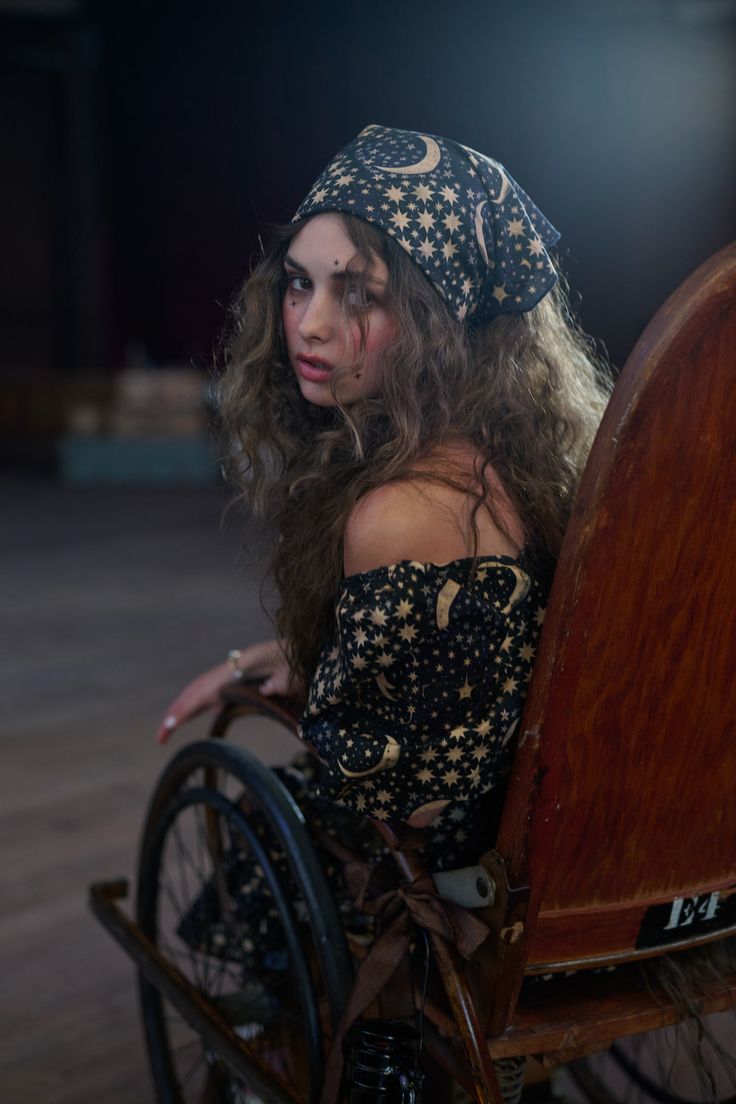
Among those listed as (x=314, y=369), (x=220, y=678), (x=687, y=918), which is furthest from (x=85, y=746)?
(x=687, y=918)

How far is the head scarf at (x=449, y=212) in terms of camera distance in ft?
3.87

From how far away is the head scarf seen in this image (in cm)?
118

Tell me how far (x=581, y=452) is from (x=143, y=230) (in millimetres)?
11427

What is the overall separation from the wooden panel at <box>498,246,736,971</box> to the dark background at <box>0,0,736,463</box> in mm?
3323

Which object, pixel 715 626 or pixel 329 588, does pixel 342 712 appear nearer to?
pixel 329 588

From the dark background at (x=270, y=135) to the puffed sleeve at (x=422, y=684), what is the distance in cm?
322

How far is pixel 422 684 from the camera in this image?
1108 mm

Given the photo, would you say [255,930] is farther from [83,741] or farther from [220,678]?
[83,741]

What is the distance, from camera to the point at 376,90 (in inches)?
343

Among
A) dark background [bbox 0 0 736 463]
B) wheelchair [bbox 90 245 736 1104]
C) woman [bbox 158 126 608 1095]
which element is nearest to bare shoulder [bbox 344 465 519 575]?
woman [bbox 158 126 608 1095]

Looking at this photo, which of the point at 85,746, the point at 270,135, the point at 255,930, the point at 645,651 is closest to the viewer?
the point at 645,651

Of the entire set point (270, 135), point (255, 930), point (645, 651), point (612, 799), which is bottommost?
point (270, 135)

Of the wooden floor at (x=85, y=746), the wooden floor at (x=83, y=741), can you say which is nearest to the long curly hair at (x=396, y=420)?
the wooden floor at (x=85, y=746)

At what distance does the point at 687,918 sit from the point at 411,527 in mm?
500
